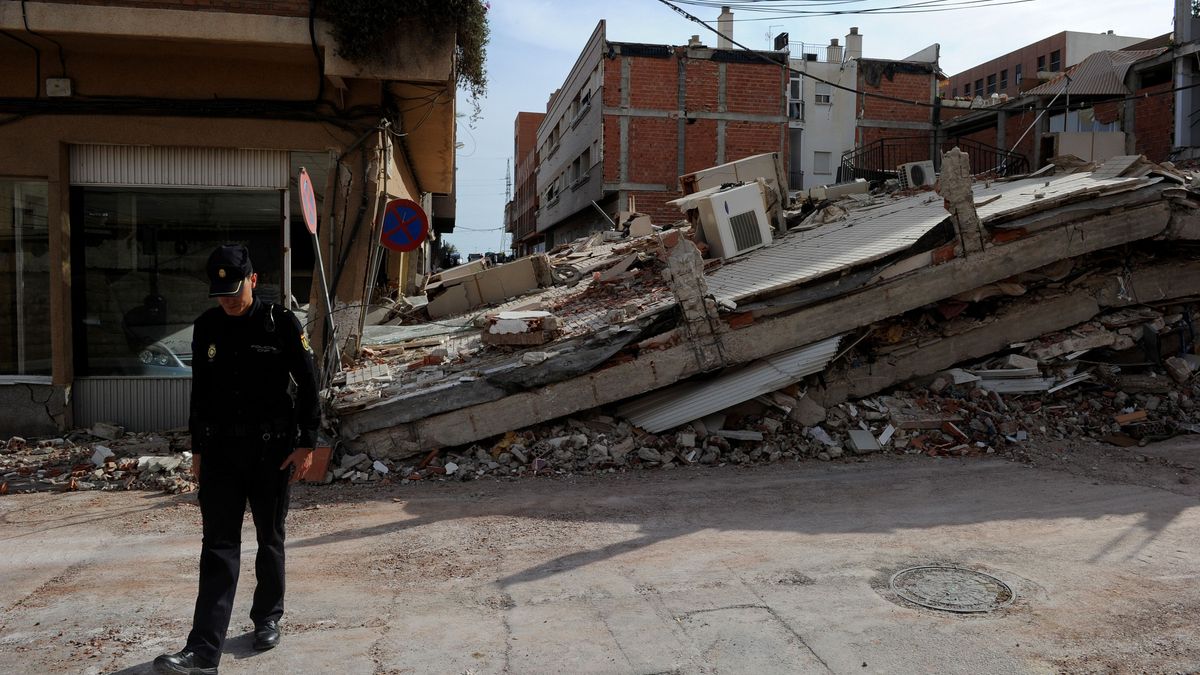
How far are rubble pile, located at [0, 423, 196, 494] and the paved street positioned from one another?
26cm

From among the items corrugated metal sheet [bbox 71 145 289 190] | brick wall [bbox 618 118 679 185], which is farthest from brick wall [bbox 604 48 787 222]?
corrugated metal sheet [bbox 71 145 289 190]

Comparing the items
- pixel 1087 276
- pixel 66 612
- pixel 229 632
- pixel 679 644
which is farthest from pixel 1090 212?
pixel 66 612

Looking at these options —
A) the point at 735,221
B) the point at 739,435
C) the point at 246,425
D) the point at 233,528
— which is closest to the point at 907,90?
the point at 735,221

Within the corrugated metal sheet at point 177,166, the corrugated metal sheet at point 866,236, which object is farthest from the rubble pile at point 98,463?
A: the corrugated metal sheet at point 866,236

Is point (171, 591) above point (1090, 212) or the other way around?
the other way around

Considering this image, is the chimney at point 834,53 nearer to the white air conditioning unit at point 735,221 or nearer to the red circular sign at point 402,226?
the white air conditioning unit at point 735,221

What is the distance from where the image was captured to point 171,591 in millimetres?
4461

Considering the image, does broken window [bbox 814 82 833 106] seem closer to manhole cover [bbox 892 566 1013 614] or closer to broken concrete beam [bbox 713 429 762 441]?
broken concrete beam [bbox 713 429 762 441]

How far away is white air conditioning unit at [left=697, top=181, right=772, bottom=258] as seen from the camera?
452 inches

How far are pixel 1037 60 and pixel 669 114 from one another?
31.4 metres

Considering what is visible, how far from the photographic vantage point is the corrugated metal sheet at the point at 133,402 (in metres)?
8.73

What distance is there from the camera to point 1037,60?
166 feet

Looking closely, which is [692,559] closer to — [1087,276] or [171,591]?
[171,591]

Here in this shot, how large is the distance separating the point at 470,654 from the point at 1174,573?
12.4ft
